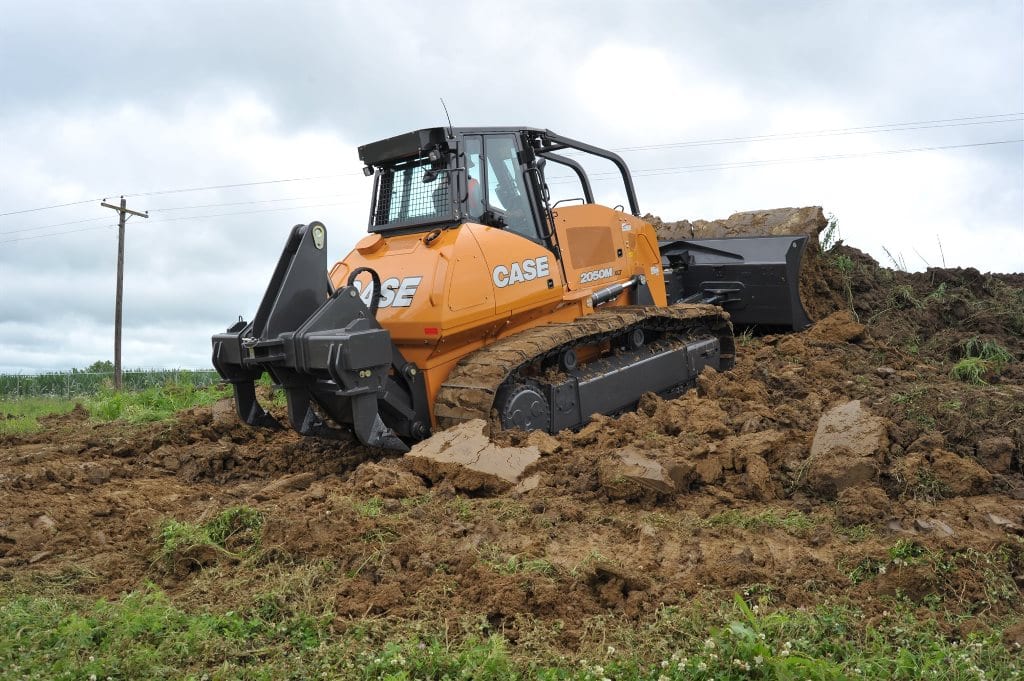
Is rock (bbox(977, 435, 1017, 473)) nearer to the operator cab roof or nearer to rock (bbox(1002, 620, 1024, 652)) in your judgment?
rock (bbox(1002, 620, 1024, 652))

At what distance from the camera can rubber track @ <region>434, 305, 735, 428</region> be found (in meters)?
6.34

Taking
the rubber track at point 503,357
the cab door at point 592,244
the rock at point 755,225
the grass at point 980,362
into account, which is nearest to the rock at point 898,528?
the rubber track at point 503,357

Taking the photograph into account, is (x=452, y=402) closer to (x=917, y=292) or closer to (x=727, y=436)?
(x=727, y=436)

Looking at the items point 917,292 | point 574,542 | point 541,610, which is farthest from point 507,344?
point 917,292

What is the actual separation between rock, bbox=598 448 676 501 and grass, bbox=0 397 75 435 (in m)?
7.39

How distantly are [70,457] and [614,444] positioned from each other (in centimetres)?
491

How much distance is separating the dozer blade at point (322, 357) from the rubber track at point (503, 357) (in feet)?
1.04

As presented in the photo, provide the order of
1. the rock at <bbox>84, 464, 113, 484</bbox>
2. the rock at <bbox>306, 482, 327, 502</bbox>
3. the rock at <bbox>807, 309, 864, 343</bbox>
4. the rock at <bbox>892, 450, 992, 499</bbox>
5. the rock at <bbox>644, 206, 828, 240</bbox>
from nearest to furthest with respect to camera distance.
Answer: the rock at <bbox>892, 450, 992, 499</bbox>, the rock at <bbox>306, 482, 327, 502</bbox>, the rock at <bbox>84, 464, 113, 484</bbox>, the rock at <bbox>807, 309, 864, 343</bbox>, the rock at <bbox>644, 206, 828, 240</bbox>

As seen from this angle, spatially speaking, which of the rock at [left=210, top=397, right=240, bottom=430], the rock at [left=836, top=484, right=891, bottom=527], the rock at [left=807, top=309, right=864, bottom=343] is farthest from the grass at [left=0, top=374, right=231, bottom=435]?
the rock at [left=807, top=309, right=864, bottom=343]

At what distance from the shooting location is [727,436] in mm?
6422

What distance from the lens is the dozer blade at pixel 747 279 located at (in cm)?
1069

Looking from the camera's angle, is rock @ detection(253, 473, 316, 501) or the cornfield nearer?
rock @ detection(253, 473, 316, 501)

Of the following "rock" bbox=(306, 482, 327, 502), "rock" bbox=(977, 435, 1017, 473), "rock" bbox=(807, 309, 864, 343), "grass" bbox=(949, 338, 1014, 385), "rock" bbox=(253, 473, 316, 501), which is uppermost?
"rock" bbox=(807, 309, 864, 343)

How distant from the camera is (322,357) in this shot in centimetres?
581
